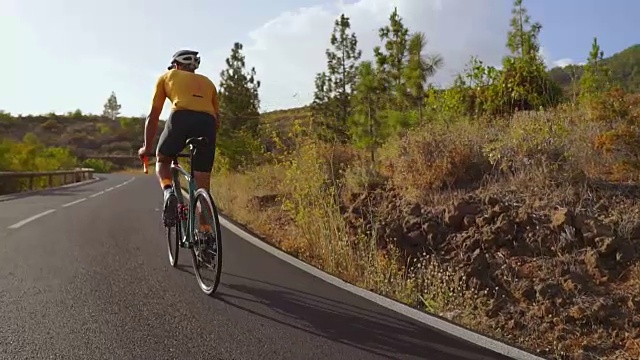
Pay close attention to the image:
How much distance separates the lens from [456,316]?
460 cm

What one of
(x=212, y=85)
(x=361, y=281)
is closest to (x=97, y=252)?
(x=212, y=85)

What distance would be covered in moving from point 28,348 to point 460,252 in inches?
154

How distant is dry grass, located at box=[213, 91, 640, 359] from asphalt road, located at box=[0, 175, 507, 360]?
77cm

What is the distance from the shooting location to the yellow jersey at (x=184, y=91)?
524cm

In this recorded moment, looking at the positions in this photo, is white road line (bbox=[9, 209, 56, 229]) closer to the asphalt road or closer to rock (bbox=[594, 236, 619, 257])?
the asphalt road

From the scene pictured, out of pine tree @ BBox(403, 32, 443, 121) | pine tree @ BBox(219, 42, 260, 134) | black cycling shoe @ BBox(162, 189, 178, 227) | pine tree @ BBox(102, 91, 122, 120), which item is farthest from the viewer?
pine tree @ BBox(102, 91, 122, 120)

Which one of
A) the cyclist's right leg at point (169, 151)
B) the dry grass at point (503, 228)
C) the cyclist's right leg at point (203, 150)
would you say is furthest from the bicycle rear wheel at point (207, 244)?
the dry grass at point (503, 228)

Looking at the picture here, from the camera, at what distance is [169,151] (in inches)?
215

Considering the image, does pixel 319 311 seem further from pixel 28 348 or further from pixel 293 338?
pixel 28 348

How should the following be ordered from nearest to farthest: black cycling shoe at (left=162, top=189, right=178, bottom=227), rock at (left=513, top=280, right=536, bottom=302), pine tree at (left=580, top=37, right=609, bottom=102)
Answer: rock at (left=513, top=280, right=536, bottom=302)
black cycling shoe at (left=162, top=189, right=178, bottom=227)
pine tree at (left=580, top=37, right=609, bottom=102)

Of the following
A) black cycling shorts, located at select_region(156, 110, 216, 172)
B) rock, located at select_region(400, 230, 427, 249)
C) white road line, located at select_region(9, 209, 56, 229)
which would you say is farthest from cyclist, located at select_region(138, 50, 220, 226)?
white road line, located at select_region(9, 209, 56, 229)

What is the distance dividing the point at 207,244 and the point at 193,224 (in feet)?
1.29

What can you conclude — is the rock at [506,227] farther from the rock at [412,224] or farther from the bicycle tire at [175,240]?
the bicycle tire at [175,240]

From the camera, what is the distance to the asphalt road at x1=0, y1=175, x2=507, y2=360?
139 inches
